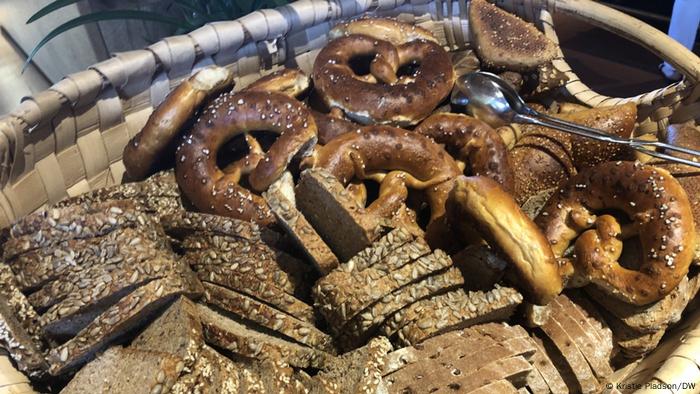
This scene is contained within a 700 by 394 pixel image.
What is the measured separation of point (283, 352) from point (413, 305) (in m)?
0.40

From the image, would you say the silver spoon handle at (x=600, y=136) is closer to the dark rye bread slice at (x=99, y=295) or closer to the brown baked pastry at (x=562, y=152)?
the brown baked pastry at (x=562, y=152)

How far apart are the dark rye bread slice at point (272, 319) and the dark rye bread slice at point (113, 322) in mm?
149

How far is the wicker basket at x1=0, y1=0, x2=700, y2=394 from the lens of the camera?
1705 millimetres

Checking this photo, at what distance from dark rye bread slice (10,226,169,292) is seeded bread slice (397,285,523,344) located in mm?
786

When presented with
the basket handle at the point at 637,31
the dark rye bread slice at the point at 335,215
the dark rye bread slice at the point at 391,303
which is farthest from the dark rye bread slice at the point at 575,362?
the basket handle at the point at 637,31

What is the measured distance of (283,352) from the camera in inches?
58.6

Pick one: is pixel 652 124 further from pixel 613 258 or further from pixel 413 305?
pixel 413 305

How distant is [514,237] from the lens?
159cm

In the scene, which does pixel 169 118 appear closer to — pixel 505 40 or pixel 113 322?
pixel 113 322

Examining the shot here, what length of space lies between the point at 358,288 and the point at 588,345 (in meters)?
0.78

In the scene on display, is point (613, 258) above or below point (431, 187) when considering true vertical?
below

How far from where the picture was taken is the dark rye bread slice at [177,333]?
1.37 meters

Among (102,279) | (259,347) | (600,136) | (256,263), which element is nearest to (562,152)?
(600,136)

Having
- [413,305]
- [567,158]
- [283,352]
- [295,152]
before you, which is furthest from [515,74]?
[283,352]
